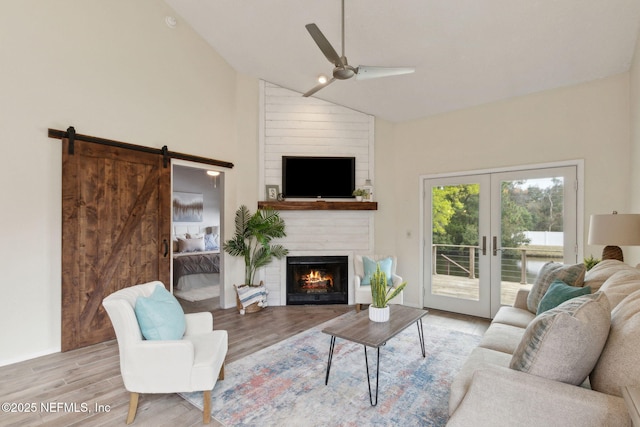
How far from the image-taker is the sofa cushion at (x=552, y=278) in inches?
98.3

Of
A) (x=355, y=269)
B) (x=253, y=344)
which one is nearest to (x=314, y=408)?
(x=253, y=344)

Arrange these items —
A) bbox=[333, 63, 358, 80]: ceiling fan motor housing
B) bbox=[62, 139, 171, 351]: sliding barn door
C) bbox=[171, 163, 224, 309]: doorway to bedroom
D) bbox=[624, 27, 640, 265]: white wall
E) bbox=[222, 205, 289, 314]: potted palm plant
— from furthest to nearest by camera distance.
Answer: bbox=[171, 163, 224, 309]: doorway to bedroom < bbox=[222, 205, 289, 314]: potted palm plant < bbox=[62, 139, 171, 351]: sliding barn door < bbox=[624, 27, 640, 265]: white wall < bbox=[333, 63, 358, 80]: ceiling fan motor housing

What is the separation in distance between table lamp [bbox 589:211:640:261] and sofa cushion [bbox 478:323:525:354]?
1038 millimetres

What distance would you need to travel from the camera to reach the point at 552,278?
2693 mm

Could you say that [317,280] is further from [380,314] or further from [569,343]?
[569,343]

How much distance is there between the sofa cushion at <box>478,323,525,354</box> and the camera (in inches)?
84.8

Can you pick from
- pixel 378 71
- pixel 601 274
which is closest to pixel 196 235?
pixel 378 71

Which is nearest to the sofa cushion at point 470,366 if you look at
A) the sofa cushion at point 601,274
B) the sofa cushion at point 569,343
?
the sofa cushion at point 569,343

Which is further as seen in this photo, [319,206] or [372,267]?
[319,206]

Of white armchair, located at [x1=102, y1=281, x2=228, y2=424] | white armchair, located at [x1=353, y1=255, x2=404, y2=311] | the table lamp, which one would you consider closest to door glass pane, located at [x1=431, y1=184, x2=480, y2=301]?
white armchair, located at [x1=353, y1=255, x2=404, y2=311]

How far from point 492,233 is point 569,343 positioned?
3.24 meters

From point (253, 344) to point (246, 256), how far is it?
1.65 meters

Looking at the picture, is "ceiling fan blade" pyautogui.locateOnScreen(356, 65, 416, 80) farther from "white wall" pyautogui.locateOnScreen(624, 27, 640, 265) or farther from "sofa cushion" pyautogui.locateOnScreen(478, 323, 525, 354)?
"sofa cushion" pyautogui.locateOnScreen(478, 323, 525, 354)

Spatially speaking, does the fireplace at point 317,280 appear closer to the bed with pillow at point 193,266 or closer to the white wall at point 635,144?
the bed with pillow at point 193,266
